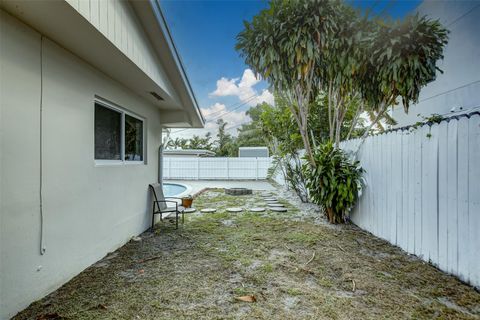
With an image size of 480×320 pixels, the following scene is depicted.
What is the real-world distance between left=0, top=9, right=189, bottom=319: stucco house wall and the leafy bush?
412cm

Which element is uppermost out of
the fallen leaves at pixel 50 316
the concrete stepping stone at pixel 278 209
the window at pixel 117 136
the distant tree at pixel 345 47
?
the distant tree at pixel 345 47

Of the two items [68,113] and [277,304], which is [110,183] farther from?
[277,304]

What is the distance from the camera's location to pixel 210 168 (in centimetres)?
1736

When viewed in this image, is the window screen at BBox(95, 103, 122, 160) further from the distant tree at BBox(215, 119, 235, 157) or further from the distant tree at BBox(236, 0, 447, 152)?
the distant tree at BBox(215, 119, 235, 157)

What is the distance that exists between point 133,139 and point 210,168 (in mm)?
12507

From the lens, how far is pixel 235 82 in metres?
19.0

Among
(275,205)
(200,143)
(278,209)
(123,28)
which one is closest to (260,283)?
(123,28)

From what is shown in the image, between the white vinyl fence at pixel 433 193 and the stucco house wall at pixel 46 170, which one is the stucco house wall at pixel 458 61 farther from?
the stucco house wall at pixel 46 170

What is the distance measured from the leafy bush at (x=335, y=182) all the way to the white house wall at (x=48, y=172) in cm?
411

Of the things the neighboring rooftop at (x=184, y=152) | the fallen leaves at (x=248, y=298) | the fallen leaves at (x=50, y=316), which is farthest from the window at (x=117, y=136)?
the neighboring rooftop at (x=184, y=152)

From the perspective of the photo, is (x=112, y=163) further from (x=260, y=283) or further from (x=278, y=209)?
(x=278, y=209)

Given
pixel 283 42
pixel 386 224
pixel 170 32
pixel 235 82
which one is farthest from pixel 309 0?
pixel 235 82

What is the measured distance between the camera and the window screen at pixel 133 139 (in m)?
4.62

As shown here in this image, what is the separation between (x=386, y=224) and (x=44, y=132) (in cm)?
523
